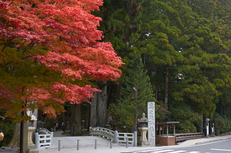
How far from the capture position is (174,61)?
1173 inches

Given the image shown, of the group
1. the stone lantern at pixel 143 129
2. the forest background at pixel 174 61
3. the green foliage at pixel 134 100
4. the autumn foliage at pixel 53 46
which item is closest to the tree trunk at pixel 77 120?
the forest background at pixel 174 61

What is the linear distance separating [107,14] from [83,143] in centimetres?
1125

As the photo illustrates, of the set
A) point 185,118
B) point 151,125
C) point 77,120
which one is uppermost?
point 185,118

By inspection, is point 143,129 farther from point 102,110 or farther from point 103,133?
point 102,110

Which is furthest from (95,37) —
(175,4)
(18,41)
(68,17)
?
(175,4)

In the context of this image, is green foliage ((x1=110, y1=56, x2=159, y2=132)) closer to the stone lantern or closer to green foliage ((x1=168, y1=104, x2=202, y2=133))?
the stone lantern

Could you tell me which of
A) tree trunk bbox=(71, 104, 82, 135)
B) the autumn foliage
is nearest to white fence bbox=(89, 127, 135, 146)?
tree trunk bbox=(71, 104, 82, 135)

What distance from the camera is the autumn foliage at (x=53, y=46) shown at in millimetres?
8250

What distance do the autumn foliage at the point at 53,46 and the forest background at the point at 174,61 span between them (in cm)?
1331

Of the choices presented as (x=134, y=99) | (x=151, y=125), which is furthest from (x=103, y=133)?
(x=151, y=125)

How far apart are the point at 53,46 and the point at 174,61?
21.5 meters

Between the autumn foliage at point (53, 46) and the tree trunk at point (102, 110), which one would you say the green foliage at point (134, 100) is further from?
the autumn foliage at point (53, 46)

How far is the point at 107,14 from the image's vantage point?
22.0 m

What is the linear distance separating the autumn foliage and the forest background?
1331 cm
